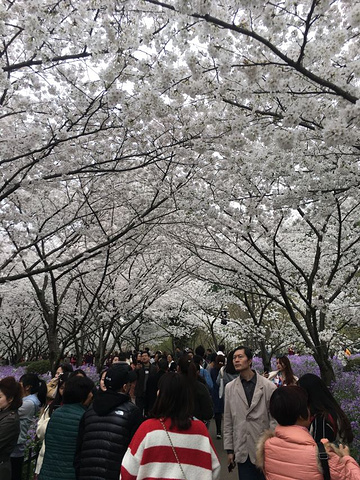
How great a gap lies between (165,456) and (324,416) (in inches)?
55.4

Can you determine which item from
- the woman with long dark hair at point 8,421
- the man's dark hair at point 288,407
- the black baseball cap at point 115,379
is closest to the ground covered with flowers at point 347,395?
the woman with long dark hair at point 8,421

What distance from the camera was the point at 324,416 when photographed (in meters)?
3.08

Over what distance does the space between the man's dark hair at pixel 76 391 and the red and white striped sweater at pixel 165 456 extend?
43.4 inches

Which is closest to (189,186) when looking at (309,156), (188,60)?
(309,156)

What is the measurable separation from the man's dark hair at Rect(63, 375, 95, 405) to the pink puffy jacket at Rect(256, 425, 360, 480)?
5.05 feet

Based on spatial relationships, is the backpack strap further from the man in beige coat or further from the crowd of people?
the man in beige coat

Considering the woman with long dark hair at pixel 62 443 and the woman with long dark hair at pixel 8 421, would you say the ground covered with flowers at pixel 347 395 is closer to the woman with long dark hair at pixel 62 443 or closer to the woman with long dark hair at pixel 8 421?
the woman with long dark hair at pixel 8 421

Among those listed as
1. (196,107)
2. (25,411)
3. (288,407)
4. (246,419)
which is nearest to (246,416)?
(246,419)

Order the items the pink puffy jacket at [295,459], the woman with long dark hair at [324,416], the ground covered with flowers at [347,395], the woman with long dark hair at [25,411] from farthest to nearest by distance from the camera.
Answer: the ground covered with flowers at [347,395] → the woman with long dark hair at [25,411] → the woman with long dark hair at [324,416] → the pink puffy jacket at [295,459]

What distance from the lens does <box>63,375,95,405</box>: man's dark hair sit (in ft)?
11.0

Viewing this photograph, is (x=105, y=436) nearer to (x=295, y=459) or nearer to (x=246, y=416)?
(x=295, y=459)

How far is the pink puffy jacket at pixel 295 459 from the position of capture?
2281 millimetres

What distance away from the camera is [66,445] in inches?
124

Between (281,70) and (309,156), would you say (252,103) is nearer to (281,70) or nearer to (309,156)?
(281,70)
